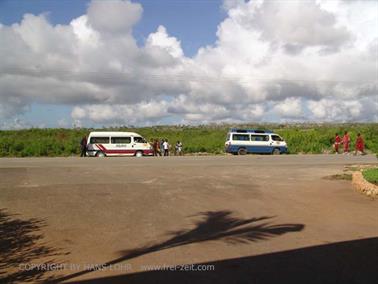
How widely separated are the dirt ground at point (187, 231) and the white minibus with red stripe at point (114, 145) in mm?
17092

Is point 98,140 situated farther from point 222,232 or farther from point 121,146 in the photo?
point 222,232

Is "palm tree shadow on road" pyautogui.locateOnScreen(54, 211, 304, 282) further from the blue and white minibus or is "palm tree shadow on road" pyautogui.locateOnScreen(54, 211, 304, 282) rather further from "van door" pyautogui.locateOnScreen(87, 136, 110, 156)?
the blue and white minibus

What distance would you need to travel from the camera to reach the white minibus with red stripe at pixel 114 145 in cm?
3331

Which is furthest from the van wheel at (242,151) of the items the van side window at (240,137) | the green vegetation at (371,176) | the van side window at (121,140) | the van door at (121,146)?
the green vegetation at (371,176)

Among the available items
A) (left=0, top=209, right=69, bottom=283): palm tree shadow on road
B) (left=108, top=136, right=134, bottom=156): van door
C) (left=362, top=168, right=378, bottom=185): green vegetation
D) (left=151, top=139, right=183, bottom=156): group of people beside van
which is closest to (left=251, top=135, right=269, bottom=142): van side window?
(left=151, top=139, right=183, bottom=156): group of people beside van

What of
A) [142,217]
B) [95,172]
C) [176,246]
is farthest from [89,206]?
[95,172]

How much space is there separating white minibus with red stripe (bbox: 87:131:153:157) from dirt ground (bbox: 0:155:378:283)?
56.1 ft

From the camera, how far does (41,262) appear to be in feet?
23.0

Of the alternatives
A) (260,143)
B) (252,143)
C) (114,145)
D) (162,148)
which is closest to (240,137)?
(252,143)

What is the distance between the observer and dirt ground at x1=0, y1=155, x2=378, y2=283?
259 inches

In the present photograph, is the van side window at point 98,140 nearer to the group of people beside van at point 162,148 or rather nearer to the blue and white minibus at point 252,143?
the group of people beside van at point 162,148

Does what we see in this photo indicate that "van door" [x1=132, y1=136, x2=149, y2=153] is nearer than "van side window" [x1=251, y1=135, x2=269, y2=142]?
Yes

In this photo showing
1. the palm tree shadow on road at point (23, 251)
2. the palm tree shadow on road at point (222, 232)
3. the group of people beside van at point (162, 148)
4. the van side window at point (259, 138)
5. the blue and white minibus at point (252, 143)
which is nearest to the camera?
the palm tree shadow on road at point (23, 251)

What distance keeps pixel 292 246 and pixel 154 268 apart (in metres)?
2.63
